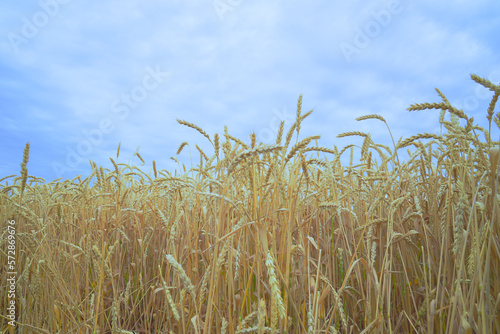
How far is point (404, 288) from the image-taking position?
2.19 m

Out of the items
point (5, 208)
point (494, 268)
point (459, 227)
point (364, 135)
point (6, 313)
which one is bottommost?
point (6, 313)

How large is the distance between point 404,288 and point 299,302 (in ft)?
2.59

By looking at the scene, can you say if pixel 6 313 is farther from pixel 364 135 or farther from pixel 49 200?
pixel 364 135

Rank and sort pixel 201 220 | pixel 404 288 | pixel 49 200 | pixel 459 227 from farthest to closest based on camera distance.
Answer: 1. pixel 49 200
2. pixel 201 220
3. pixel 404 288
4. pixel 459 227

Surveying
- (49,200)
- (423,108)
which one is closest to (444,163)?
(423,108)

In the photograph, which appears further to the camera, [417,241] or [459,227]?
[417,241]

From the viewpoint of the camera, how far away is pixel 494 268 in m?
1.72

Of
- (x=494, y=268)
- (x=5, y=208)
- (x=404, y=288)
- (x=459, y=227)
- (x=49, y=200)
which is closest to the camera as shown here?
(x=459, y=227)

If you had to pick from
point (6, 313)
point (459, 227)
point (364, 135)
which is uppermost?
point (364, 135)

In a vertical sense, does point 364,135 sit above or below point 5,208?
above

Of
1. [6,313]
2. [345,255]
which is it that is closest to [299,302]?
[345,255]

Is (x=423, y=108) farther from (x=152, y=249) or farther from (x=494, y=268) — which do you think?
(x=152, y=249)

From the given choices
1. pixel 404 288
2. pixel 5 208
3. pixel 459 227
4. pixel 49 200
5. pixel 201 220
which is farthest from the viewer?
→ pixel 5 208

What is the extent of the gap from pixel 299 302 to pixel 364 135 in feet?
4.07
